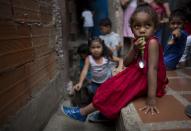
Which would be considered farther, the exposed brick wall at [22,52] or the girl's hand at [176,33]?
the girl's hand at [176,33]

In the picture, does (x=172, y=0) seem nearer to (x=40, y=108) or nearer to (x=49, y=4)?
(x=49, y=4)

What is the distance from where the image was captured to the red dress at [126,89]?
2368 mm

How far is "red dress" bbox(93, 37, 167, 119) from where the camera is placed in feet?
7.77

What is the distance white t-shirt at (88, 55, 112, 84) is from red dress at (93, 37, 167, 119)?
115cm

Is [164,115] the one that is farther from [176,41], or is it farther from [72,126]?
[176,41]

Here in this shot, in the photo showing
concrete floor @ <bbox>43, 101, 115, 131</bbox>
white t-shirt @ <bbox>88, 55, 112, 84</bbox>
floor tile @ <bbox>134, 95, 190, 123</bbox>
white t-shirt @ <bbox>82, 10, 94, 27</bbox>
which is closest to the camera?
floor tile @ <bbox>134, 95, 190, 123</bbox>

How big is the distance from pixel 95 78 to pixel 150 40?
1636 millimetres

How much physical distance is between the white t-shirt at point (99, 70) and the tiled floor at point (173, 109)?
3.21 ft

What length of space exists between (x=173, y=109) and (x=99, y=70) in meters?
1.69

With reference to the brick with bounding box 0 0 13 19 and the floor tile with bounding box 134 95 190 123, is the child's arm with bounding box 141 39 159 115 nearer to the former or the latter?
the floor tile with bounding box 134 95 190 123

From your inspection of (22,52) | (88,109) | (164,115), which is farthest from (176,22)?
(22,52)

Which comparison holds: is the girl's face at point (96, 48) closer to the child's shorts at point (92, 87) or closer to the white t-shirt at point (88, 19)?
the child's shorts at point (92, 87)

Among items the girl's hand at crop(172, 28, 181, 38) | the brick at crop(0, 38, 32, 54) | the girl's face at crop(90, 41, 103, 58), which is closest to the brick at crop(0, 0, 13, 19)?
the brick at crop(0, 38, 32, 54)

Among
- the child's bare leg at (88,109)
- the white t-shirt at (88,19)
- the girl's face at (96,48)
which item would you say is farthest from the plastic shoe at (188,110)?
the white t-shirt at (88,19)
